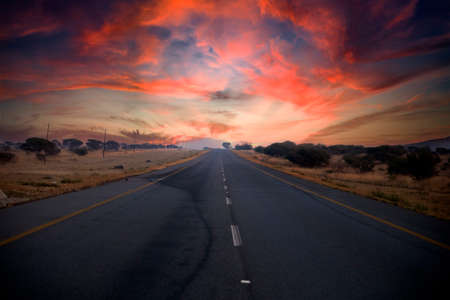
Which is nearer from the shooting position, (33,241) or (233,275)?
(233,275)

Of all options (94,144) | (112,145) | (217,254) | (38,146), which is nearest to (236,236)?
(217,254)

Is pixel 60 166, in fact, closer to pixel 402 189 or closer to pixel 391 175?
pixel 402 189

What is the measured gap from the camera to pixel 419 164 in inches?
995

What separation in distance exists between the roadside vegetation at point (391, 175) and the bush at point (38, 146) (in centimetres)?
5659

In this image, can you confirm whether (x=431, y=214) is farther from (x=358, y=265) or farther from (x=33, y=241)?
(x=33, y=241)

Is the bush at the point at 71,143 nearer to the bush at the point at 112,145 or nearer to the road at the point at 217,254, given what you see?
the bush at the point at 112,145

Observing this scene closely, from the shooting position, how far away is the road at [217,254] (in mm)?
3123

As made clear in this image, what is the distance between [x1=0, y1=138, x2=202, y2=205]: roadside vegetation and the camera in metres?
11.6

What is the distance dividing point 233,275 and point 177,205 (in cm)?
576

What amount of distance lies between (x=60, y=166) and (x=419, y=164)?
53.4 m

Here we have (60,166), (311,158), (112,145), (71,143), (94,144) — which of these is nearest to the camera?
(60,166)

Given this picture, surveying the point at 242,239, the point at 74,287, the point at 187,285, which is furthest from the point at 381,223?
the point at 74,287

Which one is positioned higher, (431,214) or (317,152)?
(317,152)

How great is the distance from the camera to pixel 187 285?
3.20 m
